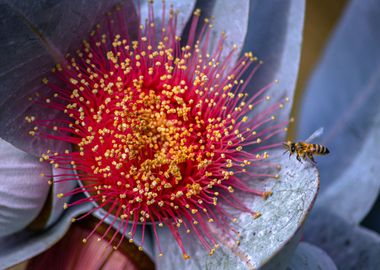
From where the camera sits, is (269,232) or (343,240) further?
(343,240)

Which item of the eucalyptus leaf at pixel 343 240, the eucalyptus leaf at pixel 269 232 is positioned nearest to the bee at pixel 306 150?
the eucalyptus leaf at pixel 269 232

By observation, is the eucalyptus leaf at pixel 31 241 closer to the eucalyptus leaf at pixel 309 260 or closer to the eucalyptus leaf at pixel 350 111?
the eucalyptus leaf at pixel 309 260

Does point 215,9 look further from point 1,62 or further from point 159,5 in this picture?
point 1,62

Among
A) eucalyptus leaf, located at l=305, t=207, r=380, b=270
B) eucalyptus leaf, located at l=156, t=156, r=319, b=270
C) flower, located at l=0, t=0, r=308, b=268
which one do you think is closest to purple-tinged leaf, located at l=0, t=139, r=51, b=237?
flower, located at l=0, t=0, r=308, b=268

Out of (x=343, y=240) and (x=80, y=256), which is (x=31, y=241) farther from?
(x=343, y=240)

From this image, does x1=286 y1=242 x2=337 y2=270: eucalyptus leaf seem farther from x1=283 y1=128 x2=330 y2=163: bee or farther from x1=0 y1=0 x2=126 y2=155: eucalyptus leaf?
x1=0 y1=0 x2=126 y2=155: eucalyptus leaf

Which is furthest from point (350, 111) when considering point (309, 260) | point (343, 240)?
point (309, 260)

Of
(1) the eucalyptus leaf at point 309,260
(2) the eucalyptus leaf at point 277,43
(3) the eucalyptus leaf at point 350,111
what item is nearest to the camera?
(1) the eucalyptus leaf at point 309,260
